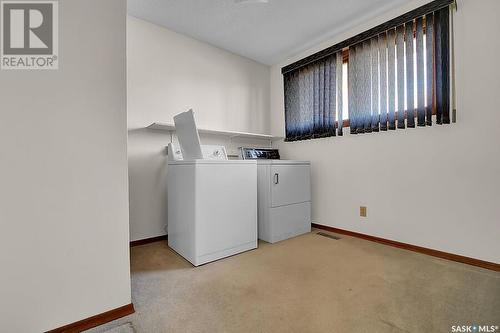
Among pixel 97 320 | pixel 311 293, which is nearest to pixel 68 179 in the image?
pixel 97 320

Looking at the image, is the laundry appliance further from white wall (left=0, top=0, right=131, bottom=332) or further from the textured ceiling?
the textured ceiling

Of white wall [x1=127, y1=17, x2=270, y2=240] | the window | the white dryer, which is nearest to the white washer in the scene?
the white dryer

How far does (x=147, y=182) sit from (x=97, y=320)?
4.66 ft

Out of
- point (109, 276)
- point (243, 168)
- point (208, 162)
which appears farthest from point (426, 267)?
point (109, 276)

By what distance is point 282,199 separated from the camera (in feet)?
7.70

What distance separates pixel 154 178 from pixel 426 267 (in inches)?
99.1

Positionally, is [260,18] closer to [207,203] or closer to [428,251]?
[207,203]

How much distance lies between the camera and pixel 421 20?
195 centimetres

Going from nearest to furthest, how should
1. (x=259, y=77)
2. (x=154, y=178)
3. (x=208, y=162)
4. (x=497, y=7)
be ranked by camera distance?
(x=497, y=7)
(x=208, y=162)
(x=154, y=178)
(x=259, y=77)

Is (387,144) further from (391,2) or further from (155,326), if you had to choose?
(155,326)

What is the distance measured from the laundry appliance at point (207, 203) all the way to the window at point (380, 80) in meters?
1.26

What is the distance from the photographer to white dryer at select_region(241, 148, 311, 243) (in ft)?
7.41

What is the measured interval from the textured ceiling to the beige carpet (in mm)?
2273

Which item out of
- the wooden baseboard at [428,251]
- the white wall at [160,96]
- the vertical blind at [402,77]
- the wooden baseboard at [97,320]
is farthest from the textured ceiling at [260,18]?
the wooden baseboard at [97,320]
